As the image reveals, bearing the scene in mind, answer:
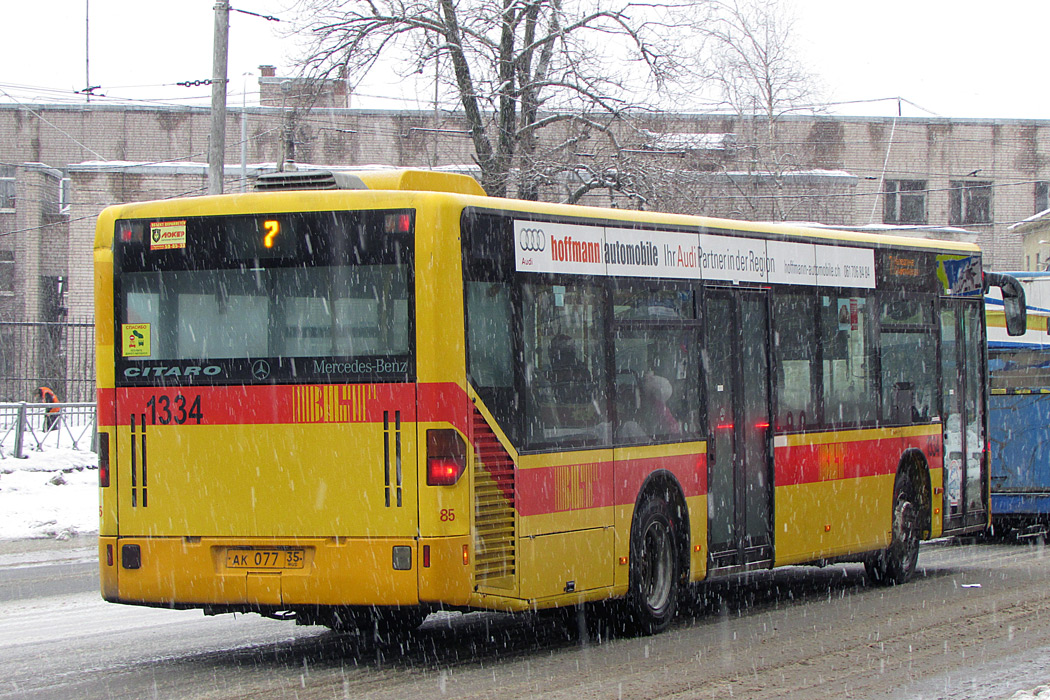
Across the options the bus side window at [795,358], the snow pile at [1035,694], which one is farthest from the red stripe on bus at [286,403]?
the bus side window at [795,358]

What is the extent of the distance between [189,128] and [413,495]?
43380 mm

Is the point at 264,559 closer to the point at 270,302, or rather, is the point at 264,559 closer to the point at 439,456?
the point at 439,456

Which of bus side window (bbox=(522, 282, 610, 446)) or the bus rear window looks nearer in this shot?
the bus rear window

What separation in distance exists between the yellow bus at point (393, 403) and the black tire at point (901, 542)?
10.3ft

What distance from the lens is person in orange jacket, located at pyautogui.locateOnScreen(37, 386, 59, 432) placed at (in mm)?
23469

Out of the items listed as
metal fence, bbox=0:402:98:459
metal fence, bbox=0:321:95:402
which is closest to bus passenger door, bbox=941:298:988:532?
metal fence, bbox=0:402:98:459

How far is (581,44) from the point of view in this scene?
90.9ft

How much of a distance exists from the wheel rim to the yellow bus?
0.02 m

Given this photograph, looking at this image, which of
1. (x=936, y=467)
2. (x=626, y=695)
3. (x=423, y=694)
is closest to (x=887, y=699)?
(x=626, y=695)

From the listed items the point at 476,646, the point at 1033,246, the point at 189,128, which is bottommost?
the point at 476,646

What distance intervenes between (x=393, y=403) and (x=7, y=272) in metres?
41.9

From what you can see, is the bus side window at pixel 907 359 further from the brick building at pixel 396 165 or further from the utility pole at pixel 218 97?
the brick building at pixel 396 165

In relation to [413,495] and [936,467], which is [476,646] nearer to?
[413,495]

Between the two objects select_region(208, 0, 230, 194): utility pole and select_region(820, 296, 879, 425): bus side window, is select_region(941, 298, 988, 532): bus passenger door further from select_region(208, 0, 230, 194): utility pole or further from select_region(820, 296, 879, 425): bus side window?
select_region(208, 0, 230, 194): utility pole
